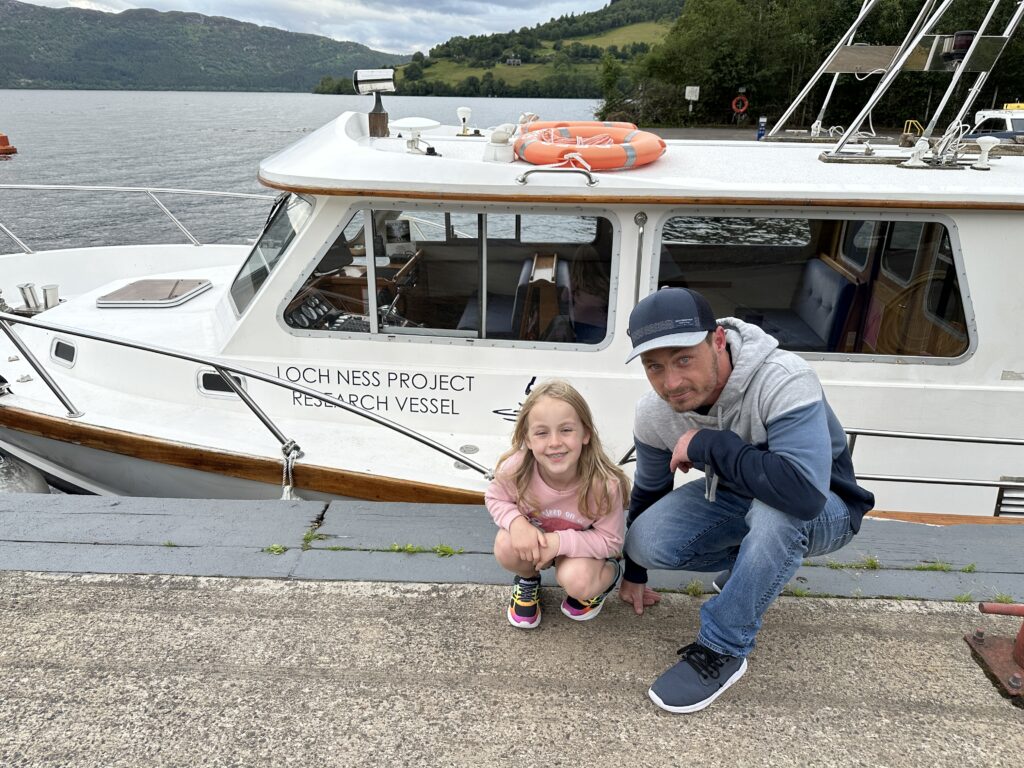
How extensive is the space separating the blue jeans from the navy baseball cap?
485 millimetres

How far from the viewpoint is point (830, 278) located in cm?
374

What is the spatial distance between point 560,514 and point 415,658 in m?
0.59

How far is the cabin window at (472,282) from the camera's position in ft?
11.9

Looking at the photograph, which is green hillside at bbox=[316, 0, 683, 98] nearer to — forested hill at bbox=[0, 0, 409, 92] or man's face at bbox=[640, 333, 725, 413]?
forested hill at bbox=[0, 0, 409, 92]

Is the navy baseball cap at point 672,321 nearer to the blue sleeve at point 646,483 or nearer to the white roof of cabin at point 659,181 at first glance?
the blue sleeve at point 646,483

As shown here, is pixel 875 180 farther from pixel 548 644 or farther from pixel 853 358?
pixel 548 644

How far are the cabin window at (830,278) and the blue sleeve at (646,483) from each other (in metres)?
1.60

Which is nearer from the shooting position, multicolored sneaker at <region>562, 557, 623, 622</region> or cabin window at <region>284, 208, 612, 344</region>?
multicolored sneaker at <region>562, 557, 623, 622</region>

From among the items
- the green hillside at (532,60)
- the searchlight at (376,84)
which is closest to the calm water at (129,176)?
the searchlight at (376,84)

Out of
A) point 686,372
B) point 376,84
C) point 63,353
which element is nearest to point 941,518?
point 686,372

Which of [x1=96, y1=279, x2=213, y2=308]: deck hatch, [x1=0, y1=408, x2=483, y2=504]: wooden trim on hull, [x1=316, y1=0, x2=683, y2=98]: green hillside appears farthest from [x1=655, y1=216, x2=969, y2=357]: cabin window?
[x1=316, y1=0, x2=683, y2=98]: green hillside

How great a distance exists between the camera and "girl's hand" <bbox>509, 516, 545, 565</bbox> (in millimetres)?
2047

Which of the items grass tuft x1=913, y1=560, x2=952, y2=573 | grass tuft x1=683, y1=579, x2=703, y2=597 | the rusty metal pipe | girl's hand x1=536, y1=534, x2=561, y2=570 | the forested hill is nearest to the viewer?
the rusty metal pipe

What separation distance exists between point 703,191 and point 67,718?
304 cm
